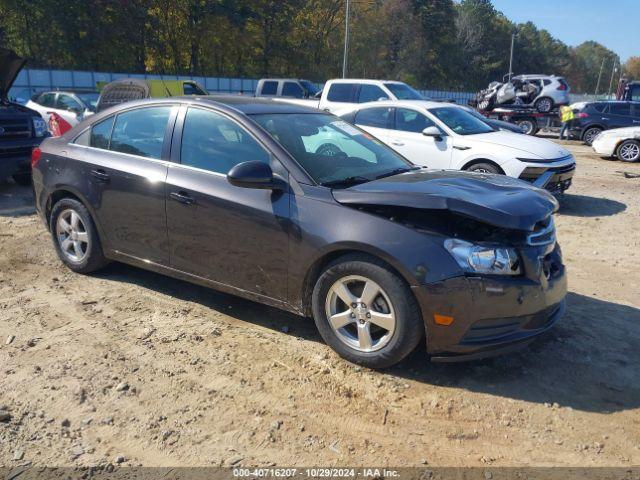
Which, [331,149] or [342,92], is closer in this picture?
[331,149]

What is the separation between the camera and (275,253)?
379 cm

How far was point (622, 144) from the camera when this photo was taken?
14.9m

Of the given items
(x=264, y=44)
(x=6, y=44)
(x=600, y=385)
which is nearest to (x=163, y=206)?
(x=600, y=385)

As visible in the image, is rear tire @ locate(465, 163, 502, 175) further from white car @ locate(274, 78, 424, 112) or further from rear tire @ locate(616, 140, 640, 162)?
rear tire @ locate(616, 140, 640, 162)

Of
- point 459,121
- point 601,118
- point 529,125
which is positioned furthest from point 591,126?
point 459,121

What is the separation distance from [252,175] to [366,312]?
3.81 feet

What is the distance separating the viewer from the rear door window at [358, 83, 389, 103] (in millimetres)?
13562

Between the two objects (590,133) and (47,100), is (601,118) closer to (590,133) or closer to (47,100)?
(590,133)

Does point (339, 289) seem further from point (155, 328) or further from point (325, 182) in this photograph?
point (155, 328)

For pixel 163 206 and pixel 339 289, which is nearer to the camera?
pixel 339 289

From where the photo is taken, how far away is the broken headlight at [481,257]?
3232 mm

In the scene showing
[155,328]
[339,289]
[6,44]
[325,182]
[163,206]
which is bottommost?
[155,328]

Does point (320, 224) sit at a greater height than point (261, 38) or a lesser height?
lesser

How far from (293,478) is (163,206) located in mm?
2447
